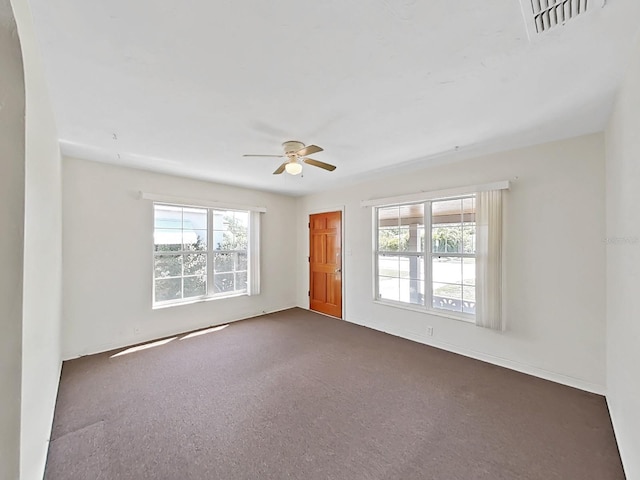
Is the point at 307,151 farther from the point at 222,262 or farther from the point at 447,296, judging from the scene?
the point at 222,262

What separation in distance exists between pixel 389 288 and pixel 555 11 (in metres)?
3.47

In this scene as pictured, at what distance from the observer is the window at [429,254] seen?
10.9 ft

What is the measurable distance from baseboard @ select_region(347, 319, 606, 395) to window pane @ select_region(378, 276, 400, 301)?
47 cm

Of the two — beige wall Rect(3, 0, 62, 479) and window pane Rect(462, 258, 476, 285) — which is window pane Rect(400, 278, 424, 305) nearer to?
window pane Rect(462, 258, 476, 285)

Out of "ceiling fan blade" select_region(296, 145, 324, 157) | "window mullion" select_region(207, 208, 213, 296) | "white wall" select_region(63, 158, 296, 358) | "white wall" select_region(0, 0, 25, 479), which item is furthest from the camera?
"window mullion" select_region(207, 208, 213, 296)

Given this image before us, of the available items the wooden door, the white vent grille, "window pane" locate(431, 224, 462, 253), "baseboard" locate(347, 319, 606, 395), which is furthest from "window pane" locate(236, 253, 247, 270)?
the white vent grille

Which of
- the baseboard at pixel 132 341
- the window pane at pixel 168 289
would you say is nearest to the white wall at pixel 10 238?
the baseboard at pixel 132 341

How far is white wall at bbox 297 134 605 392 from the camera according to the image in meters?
2.45

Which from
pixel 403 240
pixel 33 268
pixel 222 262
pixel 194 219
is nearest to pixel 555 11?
pixel 33 268

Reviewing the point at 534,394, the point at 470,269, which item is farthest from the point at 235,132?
the point at 534,394

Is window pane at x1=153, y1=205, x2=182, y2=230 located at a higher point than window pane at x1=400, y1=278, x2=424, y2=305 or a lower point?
higher

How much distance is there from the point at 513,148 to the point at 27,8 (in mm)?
3810

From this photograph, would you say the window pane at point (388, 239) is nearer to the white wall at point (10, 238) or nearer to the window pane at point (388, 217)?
the window pane at point (388, 217)

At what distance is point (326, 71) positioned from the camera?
62.0 inches
